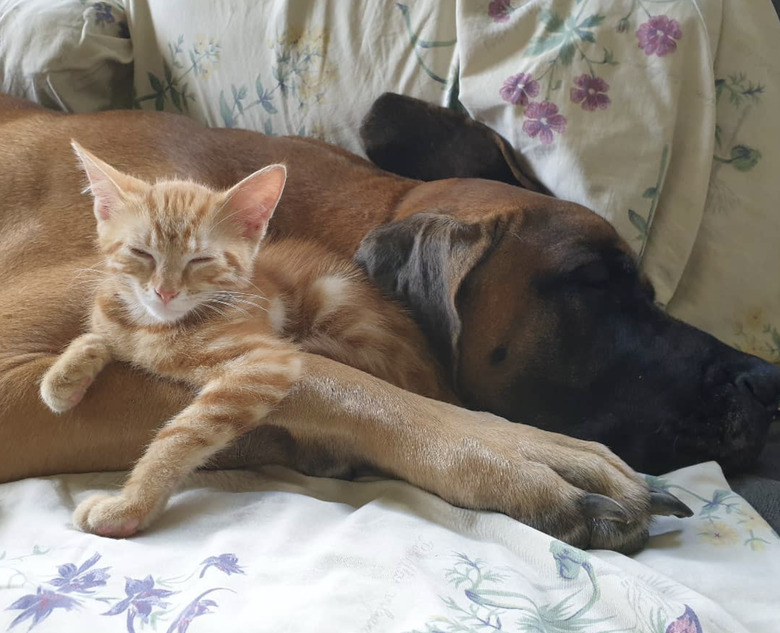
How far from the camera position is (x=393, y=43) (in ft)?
4.89

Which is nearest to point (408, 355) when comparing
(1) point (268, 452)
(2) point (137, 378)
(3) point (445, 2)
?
Result: (1) point (268, 452)

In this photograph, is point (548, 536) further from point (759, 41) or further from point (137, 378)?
point (759, 41)

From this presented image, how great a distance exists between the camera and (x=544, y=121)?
1332 mm

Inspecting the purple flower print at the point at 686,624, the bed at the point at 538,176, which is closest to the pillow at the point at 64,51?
the bed at the point at 538,176

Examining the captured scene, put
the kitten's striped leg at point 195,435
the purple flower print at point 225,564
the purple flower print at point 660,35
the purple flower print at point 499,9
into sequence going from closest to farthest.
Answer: the purple flower print at point 225,564 → the kitten's striped leg at point 195,435 → the purple flower print at point 660,35 → the purple flower print at point 499,9

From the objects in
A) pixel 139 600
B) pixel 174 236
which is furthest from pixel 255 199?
pixel 139 600

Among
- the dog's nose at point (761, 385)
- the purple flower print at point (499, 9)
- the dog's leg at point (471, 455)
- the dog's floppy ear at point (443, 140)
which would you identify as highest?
the purple flower print at point (499, 9)

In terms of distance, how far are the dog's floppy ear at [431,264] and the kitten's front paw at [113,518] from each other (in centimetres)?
54

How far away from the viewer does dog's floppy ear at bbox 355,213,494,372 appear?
1195 mm

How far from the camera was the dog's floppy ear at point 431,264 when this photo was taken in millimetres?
1195

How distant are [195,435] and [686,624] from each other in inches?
24.0

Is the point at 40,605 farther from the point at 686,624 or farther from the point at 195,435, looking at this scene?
the point at 686,624

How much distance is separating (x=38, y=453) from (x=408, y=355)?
59 cm

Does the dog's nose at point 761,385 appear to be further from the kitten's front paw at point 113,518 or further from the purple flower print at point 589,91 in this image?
the kitten's front paw at point 113,518
